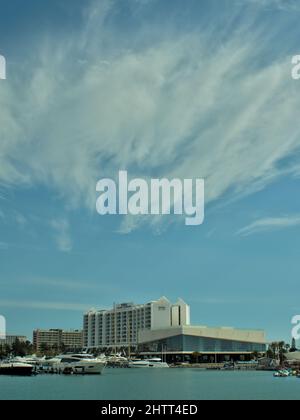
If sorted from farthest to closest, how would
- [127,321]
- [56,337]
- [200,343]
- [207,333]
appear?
[56,337] < [127,321] < [207,333] < [200,343]

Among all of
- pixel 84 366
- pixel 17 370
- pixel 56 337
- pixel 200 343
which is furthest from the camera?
pixel 56 337

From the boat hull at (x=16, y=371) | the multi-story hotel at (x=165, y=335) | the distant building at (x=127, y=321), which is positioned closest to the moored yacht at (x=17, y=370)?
the boat hull at (x=16, y=371)

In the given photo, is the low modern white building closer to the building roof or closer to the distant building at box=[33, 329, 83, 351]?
the building roof

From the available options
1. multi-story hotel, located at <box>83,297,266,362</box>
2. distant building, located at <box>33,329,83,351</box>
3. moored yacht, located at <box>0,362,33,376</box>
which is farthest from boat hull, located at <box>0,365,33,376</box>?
distant building, located at <box>33,329,83,351</box>

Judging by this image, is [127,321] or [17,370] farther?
[127,321]

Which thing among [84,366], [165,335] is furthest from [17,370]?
[165,335]

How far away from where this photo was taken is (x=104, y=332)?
93000 mm

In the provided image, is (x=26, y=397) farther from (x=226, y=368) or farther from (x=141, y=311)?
(x=141, y=311)

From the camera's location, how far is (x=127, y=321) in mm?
90000

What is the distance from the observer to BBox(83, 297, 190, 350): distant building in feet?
281

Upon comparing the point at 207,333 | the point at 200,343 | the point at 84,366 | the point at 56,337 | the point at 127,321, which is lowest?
the point at 56,337

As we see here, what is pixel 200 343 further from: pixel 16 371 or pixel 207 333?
pixel 16 371

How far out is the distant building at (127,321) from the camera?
281 feet
